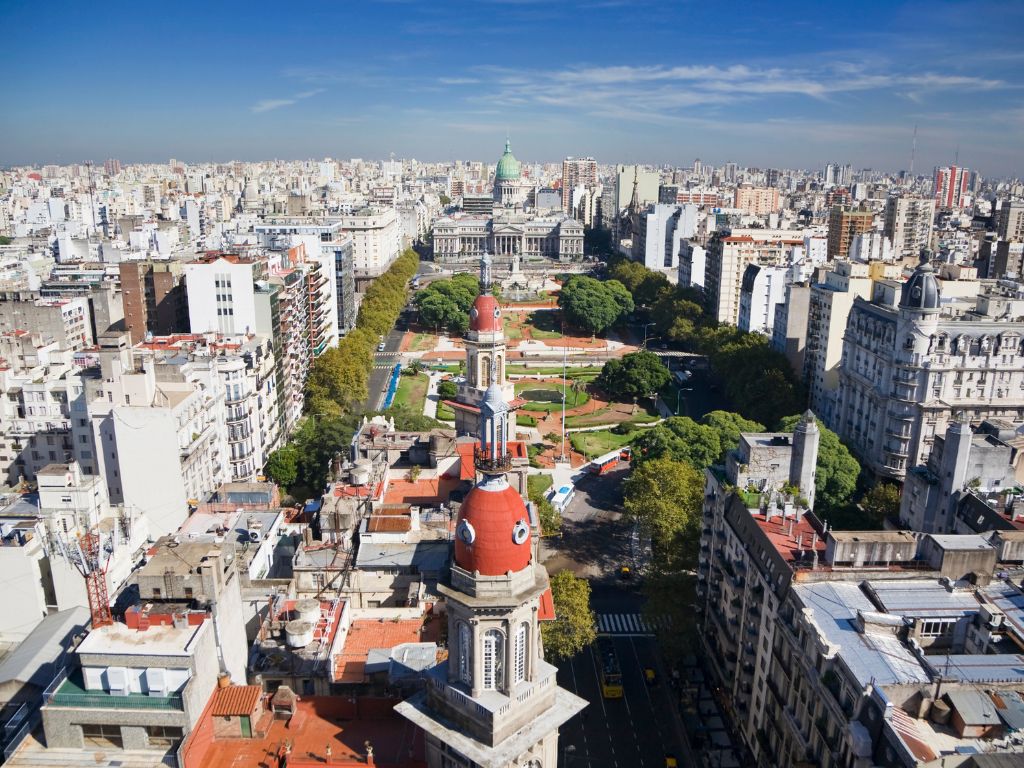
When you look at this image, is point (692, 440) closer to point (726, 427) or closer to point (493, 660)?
point (726, 427)

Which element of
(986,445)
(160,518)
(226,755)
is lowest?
(160,518)

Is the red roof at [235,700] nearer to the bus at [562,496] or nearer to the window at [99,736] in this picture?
the window at [99,736]

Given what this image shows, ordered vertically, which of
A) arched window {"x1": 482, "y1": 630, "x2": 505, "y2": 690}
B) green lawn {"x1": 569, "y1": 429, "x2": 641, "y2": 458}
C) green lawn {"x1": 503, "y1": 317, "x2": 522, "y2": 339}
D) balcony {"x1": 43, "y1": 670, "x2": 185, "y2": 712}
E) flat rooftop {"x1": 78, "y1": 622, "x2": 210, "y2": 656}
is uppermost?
arched window {"x1": 482, "y1": 630, "x2": 505, "y2": 690}

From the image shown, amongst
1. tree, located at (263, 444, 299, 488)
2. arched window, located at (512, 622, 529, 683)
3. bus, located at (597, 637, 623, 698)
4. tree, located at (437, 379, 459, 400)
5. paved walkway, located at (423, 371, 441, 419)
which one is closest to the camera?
arched window, located at (512, 622, 529, 683)

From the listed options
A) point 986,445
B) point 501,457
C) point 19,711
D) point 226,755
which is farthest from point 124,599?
point 986,445

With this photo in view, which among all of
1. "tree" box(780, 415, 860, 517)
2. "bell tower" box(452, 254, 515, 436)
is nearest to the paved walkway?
"bell tower" box(452, 254, 515, 436)

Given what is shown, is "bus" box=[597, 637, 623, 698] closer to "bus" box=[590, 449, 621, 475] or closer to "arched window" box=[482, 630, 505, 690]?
"arched window" box=[482, 630, 505, 690]

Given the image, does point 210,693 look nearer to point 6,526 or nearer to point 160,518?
point 6,526
